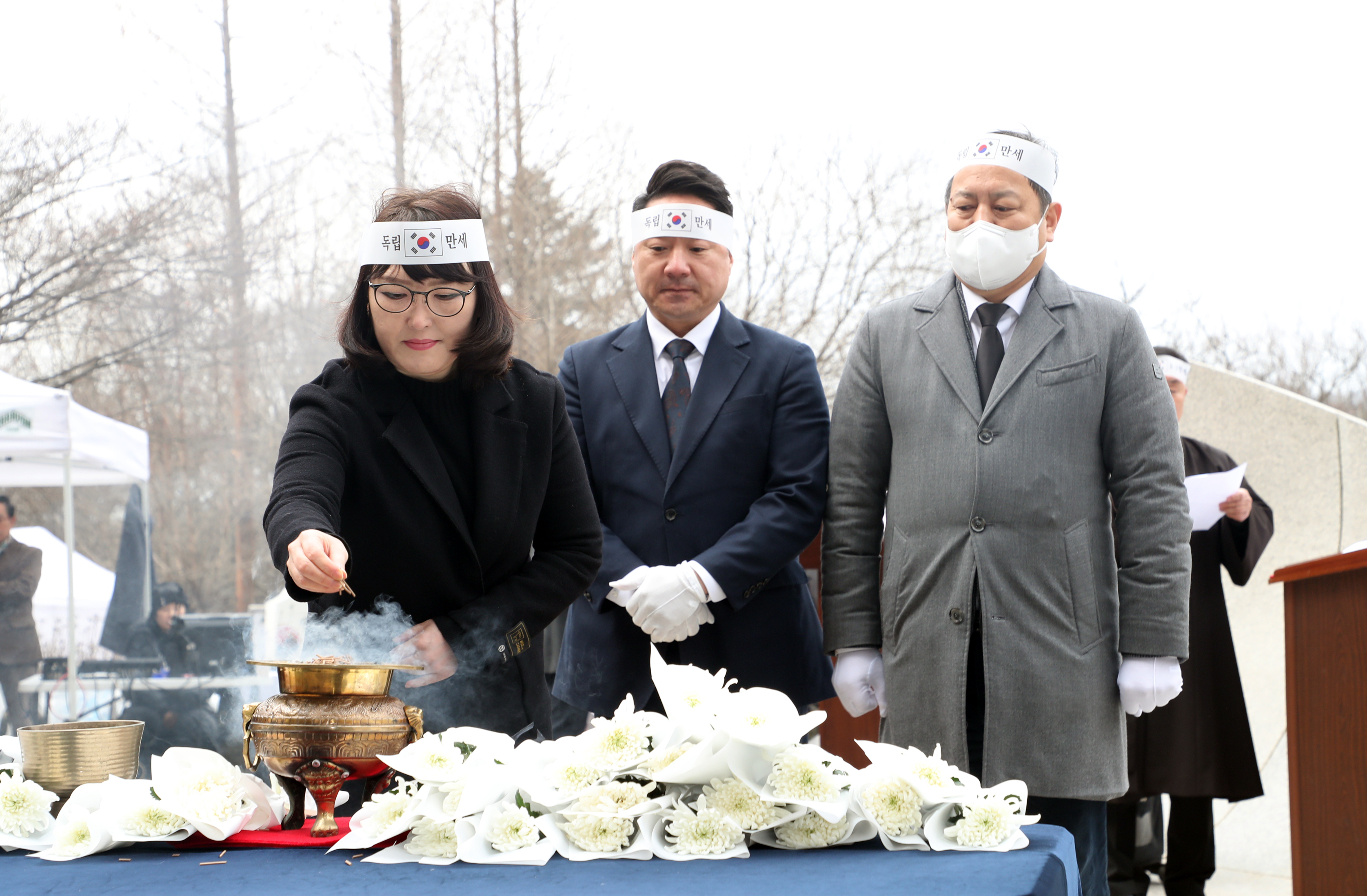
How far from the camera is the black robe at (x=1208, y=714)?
438cm

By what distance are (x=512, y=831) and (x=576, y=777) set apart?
0.10 m

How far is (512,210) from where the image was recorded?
13.5m

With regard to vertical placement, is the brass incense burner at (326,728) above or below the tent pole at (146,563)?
above

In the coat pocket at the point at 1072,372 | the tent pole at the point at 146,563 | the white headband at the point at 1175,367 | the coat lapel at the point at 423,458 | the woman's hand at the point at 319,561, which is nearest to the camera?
the woman's hand at the point at 319,561

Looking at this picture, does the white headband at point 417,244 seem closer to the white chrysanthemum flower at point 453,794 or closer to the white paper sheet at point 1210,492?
the white chrysanthemum flower at point 453,794

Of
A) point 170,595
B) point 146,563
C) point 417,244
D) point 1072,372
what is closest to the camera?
point 417,244

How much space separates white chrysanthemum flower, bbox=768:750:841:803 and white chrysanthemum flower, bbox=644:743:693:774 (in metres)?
0.12

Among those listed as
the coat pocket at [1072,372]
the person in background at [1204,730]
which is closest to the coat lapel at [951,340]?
the coat pocket at [1072,372]

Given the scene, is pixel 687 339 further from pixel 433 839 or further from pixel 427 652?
pixel 433 839

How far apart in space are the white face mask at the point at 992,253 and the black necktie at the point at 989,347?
0.05 meters

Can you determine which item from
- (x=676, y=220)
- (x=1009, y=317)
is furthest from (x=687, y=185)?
(x=1009, y=317)

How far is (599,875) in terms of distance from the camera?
4.67ft

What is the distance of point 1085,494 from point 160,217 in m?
13.6

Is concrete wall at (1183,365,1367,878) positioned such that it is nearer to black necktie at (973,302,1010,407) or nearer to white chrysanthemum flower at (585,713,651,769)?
black necktie at (973,302,1010,407)
